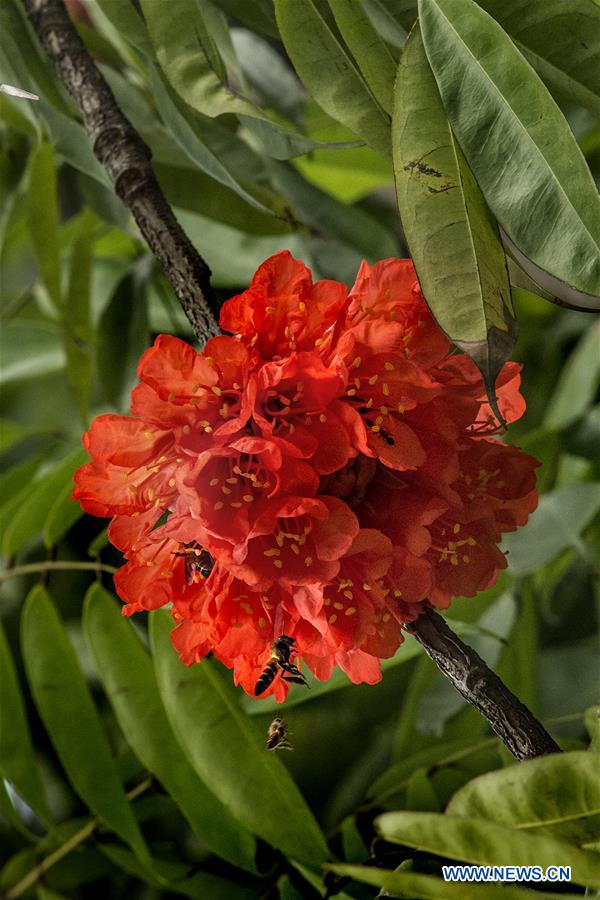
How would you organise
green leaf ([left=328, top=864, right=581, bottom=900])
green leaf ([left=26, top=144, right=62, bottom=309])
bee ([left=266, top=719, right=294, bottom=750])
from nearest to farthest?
green leaf ([left=328, top=864, right=581, bottom=900]) < bee ([left=266, top=719, right=294, bottom=750]) < green leaf ([left=26, top=144, right=62, bottom=309])

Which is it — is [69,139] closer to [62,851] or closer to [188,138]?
[188,138]

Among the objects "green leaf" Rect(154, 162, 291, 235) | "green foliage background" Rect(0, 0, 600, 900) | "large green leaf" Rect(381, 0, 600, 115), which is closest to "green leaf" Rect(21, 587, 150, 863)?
"green foliage background" Rect(0, 0, 600, 900)

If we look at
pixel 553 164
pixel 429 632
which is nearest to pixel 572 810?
pixel 429 632

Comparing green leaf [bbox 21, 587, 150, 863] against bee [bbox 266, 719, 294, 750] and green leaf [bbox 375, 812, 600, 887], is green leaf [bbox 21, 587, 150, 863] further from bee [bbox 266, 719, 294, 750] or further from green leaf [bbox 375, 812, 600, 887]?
green leaf [bbox 375, 812, 600, 887]

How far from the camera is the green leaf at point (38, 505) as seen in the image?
0.46 meters

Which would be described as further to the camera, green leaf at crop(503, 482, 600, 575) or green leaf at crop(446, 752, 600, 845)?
green leaf at crop(503, 482, 600, 575)

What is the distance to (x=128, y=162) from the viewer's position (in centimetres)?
35

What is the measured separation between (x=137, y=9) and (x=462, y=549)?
0.26 metres

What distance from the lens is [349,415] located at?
0.26 m

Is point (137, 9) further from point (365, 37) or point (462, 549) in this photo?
point (462, 549)

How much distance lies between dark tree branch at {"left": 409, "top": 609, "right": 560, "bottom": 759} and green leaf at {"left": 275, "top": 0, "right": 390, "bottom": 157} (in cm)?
16

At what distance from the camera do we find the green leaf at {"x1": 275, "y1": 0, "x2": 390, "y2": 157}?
11.8 inches

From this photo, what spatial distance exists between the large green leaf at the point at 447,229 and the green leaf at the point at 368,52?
13 mm

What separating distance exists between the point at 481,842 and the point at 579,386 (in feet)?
1.24
